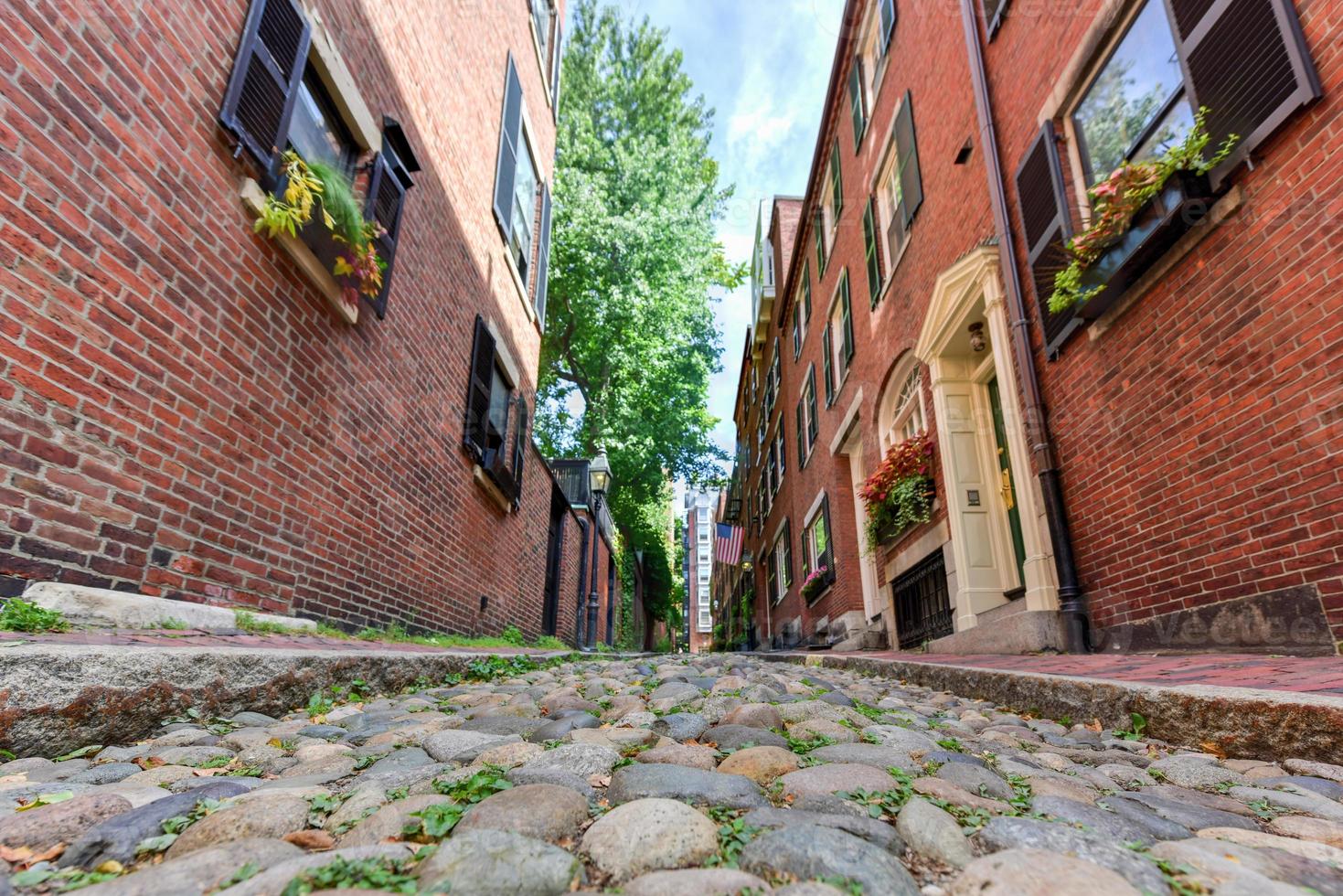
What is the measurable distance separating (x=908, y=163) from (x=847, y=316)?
300 centimetres

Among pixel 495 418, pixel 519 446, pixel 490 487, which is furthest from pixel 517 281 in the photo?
pixel 490 487

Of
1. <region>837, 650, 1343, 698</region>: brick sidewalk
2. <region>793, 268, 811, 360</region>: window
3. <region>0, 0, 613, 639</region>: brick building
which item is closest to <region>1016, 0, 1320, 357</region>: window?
<region>837, 650, 1343, 698</region>: brick sidewalk

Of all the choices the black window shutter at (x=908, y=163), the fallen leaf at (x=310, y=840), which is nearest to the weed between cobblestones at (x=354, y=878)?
the fallen leaf at (x=310, y=840)

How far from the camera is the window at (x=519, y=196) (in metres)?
8.56

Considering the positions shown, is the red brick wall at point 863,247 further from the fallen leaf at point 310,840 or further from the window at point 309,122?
the fallen leaf at point 310,840

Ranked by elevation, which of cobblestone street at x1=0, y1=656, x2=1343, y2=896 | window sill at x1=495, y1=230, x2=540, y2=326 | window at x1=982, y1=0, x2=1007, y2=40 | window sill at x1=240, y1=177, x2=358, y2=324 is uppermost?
window at x1=982, y1=0, x2=1007, y2=40

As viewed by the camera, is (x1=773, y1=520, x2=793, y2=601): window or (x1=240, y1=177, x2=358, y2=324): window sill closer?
(x1=240, y1=177, x2=358, y2=324): window sill

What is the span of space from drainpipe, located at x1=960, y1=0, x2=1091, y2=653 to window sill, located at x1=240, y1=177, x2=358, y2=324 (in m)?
4.64

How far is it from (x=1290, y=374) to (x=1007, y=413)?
2.55 metres

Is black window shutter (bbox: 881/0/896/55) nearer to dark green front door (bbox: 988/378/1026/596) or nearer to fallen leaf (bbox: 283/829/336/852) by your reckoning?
dark green front door (bbox: 988/378/1026/596)

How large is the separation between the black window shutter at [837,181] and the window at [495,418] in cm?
590

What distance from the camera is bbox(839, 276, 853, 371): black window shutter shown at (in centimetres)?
1027

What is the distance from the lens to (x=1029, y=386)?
16.4ft

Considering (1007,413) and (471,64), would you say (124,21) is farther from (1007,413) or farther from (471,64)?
(1007,413)
